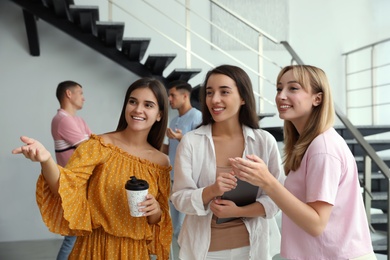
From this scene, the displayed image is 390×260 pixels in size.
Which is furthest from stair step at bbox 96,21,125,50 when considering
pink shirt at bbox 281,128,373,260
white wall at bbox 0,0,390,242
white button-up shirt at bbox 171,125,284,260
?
pink shirt at bbox 281,128,373,260

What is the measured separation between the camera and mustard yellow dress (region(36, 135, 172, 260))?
1.59 meters

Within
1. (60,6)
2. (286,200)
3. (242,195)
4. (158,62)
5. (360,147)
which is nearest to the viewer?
(286,200)

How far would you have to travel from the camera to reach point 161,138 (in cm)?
184

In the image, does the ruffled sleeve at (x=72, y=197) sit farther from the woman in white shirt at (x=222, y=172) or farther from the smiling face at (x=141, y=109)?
the woman in white shirt at (x=222, y=172)

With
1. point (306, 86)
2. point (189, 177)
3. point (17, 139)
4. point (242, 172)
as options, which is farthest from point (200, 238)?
point (17, 139)

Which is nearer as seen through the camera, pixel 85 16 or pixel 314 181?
pixel 314 181

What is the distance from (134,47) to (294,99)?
3112 millimetres

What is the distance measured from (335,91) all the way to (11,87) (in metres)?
3.74

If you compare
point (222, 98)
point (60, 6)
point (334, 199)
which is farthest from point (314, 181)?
point (60, 6)

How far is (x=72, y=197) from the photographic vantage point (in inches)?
61.8

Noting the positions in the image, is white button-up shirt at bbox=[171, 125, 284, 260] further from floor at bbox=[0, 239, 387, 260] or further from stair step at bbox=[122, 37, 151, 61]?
stair step at bbox=[122, 37, 151, 61]

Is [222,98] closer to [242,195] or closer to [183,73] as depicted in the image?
[242,195]

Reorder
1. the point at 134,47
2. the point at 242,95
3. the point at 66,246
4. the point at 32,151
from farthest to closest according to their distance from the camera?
1. the point at 134,47
2. the point at 66,246
3. the point at 242,95
4. the point at 32,151

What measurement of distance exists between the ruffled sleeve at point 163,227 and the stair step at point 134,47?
8.73ft
